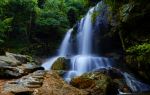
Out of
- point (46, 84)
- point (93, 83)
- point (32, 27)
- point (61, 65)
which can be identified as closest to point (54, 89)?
point (46, 84)

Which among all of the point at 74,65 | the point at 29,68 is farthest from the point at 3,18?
the point at 29,68

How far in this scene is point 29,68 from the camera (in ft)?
38.8

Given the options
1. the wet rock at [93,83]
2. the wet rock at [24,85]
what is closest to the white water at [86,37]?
the wet rock at [93,83]

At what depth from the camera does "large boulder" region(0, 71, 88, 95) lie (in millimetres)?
7887

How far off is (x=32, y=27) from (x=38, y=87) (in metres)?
16.2

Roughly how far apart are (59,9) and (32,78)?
16896mm

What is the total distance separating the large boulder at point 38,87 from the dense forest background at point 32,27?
1205 centimetres

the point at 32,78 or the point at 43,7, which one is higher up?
the point at 43,7

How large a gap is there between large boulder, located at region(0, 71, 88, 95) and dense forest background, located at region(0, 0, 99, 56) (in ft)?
39.5

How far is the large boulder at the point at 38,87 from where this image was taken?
25.9 ft

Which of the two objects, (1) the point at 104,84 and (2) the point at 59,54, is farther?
(2) the point at 59,54

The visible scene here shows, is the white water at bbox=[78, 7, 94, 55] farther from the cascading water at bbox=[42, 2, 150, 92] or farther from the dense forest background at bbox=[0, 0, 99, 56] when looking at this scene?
the dense forest background at bbox=[0, 0, 99, 56]

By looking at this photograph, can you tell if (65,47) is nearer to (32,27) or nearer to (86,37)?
(86,37)

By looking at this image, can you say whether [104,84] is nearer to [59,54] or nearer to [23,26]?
[59,54]
